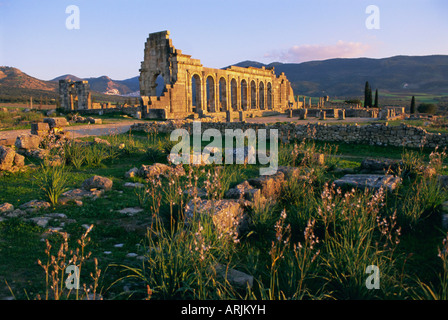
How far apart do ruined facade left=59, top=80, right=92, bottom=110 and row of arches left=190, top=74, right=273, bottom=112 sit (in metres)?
10.4

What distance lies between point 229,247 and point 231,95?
42.0 meters

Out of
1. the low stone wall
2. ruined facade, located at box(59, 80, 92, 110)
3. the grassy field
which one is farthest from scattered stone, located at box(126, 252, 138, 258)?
ruined facade, located at box(59, 80, 92, 110)

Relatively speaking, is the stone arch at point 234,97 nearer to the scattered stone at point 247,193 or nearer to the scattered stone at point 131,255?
the scattered stone at point 247,193

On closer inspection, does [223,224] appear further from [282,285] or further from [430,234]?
[430,234]

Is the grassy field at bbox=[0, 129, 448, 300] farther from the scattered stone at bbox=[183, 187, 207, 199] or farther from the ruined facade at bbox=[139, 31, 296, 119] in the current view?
the ruined facade at bbox=[139, 31, 296, 119]

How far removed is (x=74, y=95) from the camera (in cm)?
3725

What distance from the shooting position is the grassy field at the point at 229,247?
13.1ft

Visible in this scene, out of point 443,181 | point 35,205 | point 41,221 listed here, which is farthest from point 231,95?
point 41,221

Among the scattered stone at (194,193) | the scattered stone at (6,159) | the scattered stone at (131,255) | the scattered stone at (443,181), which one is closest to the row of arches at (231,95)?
the scattered stone at (6,159)

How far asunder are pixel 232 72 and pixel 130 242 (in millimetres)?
37827

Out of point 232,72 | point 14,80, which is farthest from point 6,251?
point 14,80

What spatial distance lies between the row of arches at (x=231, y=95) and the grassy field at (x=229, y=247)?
28419mm

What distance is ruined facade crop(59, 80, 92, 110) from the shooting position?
36.4 meters

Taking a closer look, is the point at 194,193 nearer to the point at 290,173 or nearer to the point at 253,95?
the point at 290,173
